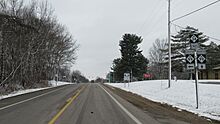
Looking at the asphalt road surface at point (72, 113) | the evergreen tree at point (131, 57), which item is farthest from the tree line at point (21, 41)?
the evergreen tree at point (131, 57)

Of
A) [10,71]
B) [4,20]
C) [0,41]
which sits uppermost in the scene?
[4,20]

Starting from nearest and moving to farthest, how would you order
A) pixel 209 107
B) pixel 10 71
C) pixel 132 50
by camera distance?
pixel 209 107
pixel 10 71
pixel 132 50

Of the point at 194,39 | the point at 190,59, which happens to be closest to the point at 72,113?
the point at 190,59

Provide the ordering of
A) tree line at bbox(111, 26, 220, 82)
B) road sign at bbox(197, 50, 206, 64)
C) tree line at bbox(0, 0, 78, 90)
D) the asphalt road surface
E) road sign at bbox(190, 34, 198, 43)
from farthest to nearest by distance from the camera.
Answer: tree line at bbox(111, 26, 220, 82)
tree line at bbox(0, 0, 78, 90)
road sign at bbox(190, 34, 198, 43)
road sign at bbox(197, 50, 206, 64)
the asphalt road surface

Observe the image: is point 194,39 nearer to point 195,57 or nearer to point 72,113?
point 195,57

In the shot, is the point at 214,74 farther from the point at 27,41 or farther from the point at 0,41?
the point at 0,41

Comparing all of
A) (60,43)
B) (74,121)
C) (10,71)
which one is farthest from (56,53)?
(74,121)

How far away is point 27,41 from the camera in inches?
1439

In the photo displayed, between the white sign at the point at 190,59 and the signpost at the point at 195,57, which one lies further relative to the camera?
the white sign at the point at 190,59

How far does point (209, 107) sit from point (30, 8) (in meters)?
30.6

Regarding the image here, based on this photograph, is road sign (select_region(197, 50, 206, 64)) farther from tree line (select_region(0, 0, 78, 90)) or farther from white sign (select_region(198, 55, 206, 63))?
tree line (select_region(0, 0, 78, 90))

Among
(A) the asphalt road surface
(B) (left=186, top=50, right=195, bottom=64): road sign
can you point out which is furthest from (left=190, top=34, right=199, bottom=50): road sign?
(A) the asphalt road surface

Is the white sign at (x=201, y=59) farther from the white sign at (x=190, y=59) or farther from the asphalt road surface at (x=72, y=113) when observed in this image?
the asphalt road surface at (x=72, y=113)

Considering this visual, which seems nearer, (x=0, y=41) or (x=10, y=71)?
(x=0, y=41)
